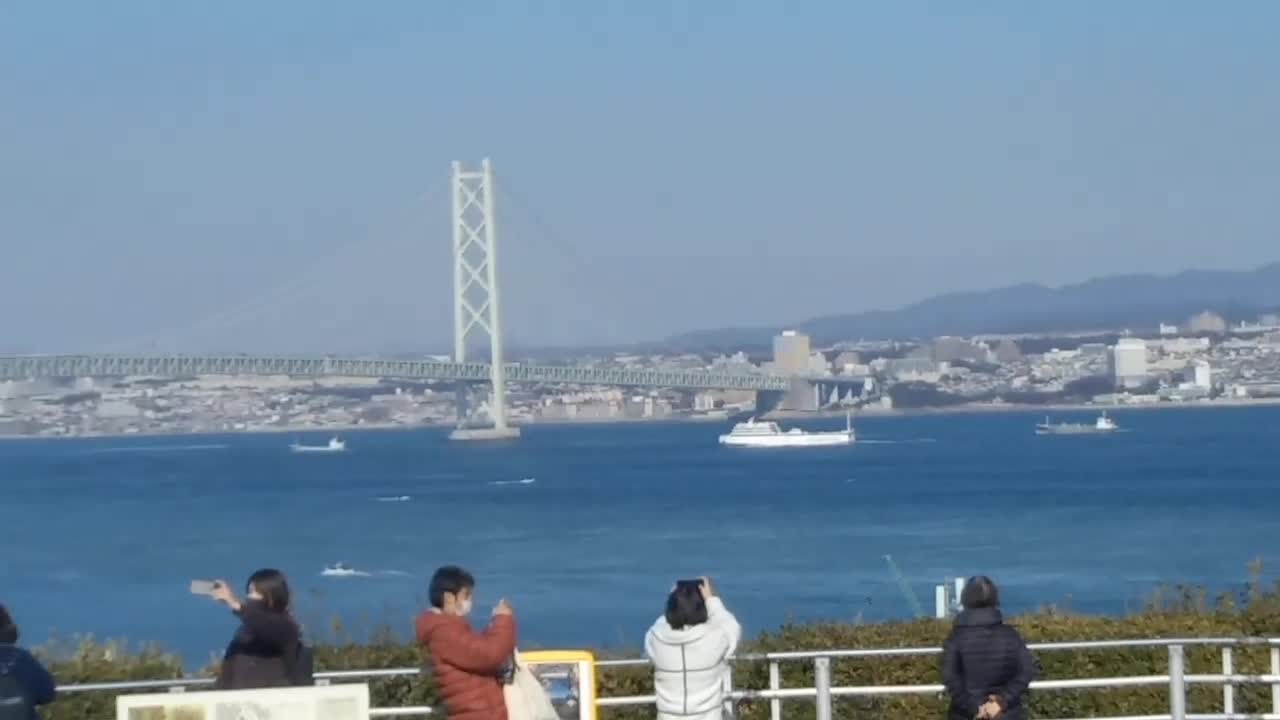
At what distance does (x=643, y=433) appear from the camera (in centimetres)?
10925

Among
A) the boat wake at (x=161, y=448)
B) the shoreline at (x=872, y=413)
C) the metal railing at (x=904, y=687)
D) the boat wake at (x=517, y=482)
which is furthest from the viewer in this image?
the shoreline at (x=872, y=413)

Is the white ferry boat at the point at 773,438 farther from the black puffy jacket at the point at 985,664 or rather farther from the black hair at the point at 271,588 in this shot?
the black hair at the point at 271,588

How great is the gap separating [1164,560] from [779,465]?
119 ft

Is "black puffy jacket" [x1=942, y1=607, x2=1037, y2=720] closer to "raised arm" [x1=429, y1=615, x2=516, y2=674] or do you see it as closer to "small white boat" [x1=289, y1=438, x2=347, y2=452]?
"raised arm" [x1=429, y1=615, x2=516, y2=674]

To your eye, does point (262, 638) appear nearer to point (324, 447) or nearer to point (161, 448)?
point (324, 447)

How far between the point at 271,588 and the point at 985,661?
4.85ft

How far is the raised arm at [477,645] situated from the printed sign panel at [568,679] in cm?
63

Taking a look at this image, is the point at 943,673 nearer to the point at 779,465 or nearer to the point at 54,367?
the point at 54,367

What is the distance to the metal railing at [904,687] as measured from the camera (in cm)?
537

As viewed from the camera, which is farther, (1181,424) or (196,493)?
(1181,424)

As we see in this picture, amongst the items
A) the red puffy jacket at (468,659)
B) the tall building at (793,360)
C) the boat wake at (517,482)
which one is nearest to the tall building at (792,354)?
the tall building at (793,360)

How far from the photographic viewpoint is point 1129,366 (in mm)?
115250

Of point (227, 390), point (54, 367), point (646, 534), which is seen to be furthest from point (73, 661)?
point (227, 390)

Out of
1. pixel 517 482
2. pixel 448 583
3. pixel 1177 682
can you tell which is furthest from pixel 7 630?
pixel 517 482
